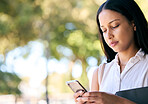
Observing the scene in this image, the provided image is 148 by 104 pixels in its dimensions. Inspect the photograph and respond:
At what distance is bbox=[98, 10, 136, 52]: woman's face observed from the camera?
1050mm

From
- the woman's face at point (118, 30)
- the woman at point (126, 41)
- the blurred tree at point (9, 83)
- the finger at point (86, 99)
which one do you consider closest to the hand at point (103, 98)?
the finger at point (86, 99)

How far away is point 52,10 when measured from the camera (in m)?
8.52

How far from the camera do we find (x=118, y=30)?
105 centimetres

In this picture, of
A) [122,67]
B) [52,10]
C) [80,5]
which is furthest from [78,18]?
[122,67]

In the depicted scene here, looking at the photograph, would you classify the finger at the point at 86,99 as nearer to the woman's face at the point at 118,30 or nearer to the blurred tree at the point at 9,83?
the woman's face at the point at 118,30

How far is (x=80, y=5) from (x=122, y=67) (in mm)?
8187

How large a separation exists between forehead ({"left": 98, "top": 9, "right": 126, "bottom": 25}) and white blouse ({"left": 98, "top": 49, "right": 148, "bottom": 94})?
168mm

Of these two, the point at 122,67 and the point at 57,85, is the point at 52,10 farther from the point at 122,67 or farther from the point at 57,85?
the point at 122,67

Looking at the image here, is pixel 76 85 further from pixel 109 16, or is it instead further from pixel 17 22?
pixel 17 22

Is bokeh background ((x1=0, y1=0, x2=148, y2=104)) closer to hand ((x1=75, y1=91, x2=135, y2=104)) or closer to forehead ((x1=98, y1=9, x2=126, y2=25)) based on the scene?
forehead ((x1=98, y1=9, x2=126, y2=25))

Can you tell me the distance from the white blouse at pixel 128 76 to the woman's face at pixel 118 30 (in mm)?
73

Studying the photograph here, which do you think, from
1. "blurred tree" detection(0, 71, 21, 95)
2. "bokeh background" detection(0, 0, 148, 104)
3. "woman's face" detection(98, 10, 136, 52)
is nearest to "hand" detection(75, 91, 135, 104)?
"woman's face" detection(98, 10, 136, 52)

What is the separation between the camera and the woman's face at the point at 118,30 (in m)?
1.05

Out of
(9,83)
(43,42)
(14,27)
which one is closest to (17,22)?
(14,27)
